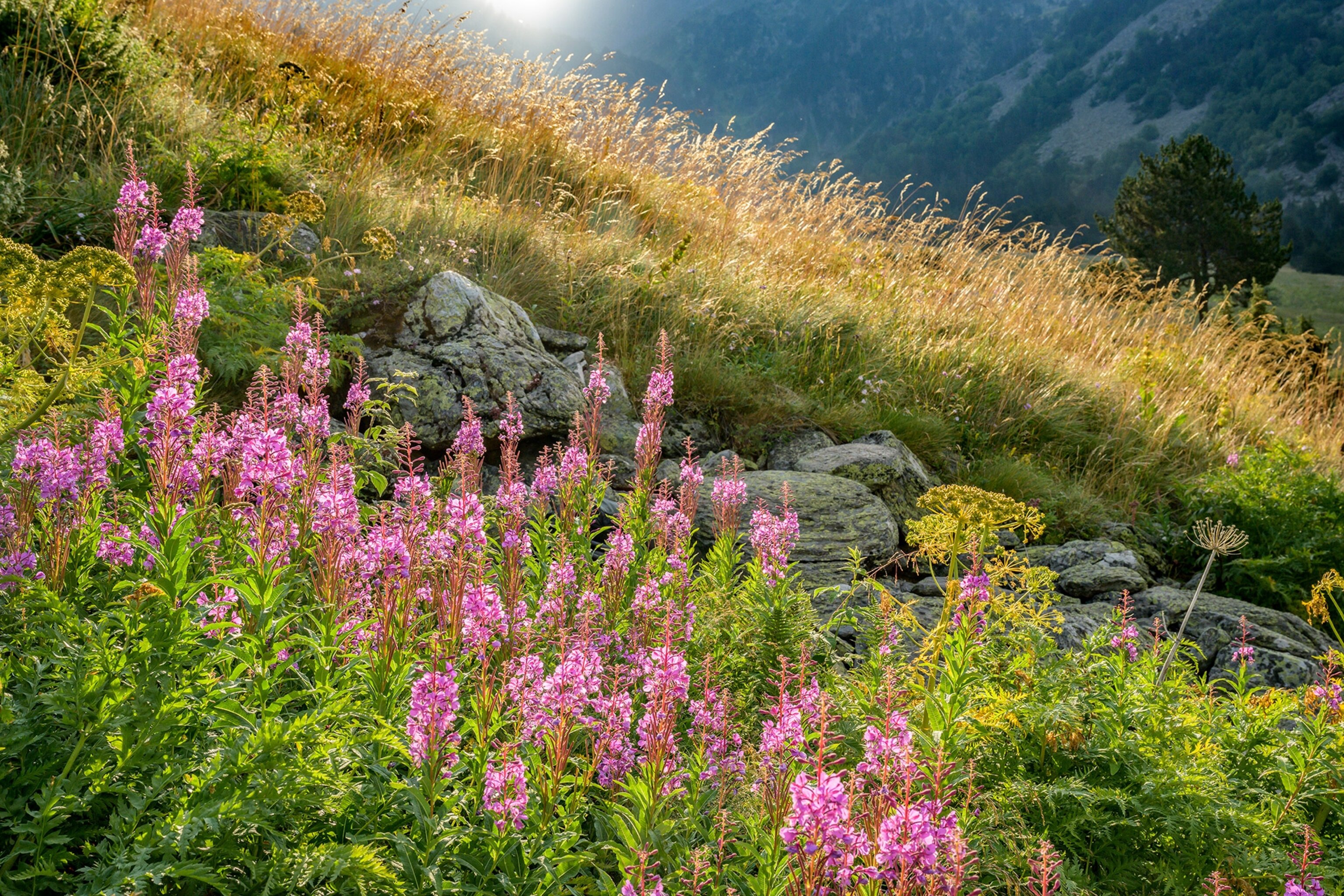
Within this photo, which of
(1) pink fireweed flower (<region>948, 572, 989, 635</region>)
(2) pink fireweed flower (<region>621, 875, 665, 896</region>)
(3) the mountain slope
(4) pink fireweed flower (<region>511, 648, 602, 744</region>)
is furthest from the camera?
(3) the mountain slope

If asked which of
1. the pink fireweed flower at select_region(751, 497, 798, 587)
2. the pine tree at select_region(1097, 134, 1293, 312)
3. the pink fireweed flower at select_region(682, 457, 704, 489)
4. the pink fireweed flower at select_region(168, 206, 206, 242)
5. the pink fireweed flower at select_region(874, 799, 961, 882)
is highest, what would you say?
the pine tree at select_region(1097, 134, 1293, 312)

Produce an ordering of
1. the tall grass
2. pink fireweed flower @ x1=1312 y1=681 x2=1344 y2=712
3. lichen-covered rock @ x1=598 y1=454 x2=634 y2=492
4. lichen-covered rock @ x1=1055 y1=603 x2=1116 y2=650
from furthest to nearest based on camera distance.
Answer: the tall grass < lichen-covered rock @ x1=598 y1=454 x2=634 y2=492 < lichen-covered rock @ x1=1055 y1=603 x2=1116 y2=650 < pink fireweed flower @ x1=1312 y1=681 x2=1344 y2=712

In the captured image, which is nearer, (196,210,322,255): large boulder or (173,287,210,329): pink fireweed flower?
(173,287,210,329): pink fireweed flower

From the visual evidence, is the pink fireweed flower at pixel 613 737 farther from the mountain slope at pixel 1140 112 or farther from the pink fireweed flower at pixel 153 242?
the mountain slope at pixel 1140 112

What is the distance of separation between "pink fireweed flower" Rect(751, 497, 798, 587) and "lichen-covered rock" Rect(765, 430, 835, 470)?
2635 millimetres

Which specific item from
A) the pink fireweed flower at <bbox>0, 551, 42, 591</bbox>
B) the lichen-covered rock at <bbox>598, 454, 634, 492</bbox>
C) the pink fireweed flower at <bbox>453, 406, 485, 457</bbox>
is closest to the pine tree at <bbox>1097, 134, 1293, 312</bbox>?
the lichen-covered rock at <bbox>598, 454, 634, 492</bbox>

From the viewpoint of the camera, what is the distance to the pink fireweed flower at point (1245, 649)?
3000 millimetres

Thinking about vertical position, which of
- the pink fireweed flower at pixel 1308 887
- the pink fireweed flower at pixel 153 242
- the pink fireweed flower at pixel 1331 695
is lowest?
the pink fireweed flower at pixel 1308 887

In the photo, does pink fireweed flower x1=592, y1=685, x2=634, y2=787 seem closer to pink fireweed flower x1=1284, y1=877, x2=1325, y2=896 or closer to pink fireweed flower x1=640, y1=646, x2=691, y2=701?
pink fireweed flower x1=640, y1=646, x2=691, y2=701

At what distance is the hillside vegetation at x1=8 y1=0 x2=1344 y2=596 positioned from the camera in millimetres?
5945

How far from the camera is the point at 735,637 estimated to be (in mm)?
2719

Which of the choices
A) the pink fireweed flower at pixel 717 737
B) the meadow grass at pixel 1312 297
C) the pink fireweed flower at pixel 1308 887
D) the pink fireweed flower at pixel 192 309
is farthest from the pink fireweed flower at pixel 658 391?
the meadow grass at pixel 1312 297

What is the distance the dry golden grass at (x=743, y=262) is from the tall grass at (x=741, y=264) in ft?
0.11

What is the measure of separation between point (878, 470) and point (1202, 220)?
3662cm
